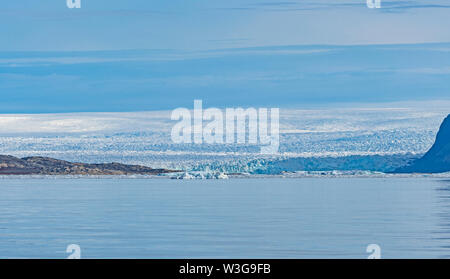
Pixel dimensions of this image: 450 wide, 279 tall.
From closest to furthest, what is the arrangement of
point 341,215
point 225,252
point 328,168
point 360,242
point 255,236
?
point 225,252 → point 360,242 → point 255,236 → point 341,215 → point 328,168

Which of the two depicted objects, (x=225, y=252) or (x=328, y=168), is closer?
(x=225, y=252)

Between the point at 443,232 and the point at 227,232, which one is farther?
the point at 227,232

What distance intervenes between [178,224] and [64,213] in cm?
806

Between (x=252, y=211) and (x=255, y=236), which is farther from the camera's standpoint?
(x=252, y=211)

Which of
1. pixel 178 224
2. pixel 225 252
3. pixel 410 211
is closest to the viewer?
pixel 225 252
